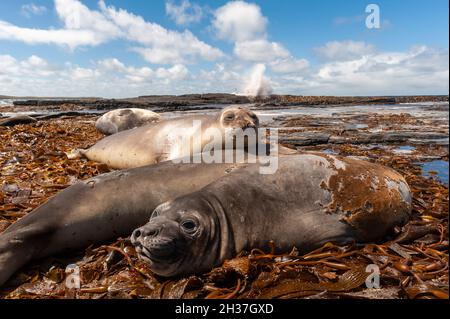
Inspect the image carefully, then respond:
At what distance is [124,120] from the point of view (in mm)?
10445

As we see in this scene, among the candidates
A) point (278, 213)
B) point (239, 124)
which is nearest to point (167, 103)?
point (239, 124)

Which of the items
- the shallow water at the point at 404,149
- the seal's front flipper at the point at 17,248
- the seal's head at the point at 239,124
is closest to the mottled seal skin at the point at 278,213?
the seal's front flipper at the point at 17,248

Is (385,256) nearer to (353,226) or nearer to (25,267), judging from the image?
(353,226)

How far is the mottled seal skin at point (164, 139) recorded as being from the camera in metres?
5.30

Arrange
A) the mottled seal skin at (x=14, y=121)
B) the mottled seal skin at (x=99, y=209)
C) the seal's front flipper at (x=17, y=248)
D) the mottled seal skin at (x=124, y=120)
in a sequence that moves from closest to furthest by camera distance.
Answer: the seal's front flipper at (x=17, y=248) < the mottled seal skin at (x=99, y=209) < the mottled seal skin at (x=124, y=120) < the mottled seal skin at (x=14, y=121)

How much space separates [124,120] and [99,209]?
23.9ft

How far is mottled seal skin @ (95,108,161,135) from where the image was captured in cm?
1026

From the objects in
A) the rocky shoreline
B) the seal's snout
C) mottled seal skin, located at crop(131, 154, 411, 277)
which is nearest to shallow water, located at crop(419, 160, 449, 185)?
mottled seal skin, located at crop(131, 154, 411, 277)

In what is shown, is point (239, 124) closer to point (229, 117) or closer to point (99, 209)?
point (229, 117)

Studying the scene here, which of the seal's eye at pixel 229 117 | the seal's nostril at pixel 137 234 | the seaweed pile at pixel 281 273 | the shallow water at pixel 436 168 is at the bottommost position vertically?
the seaweed pile at pixel 281 273

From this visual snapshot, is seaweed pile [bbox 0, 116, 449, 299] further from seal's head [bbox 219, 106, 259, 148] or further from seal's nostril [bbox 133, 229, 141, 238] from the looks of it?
seal's head [bbox 219, 106, 259, 148]

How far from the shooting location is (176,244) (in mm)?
2486

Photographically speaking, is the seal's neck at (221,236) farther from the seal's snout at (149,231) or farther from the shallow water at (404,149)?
the shallow water at (404,149)
